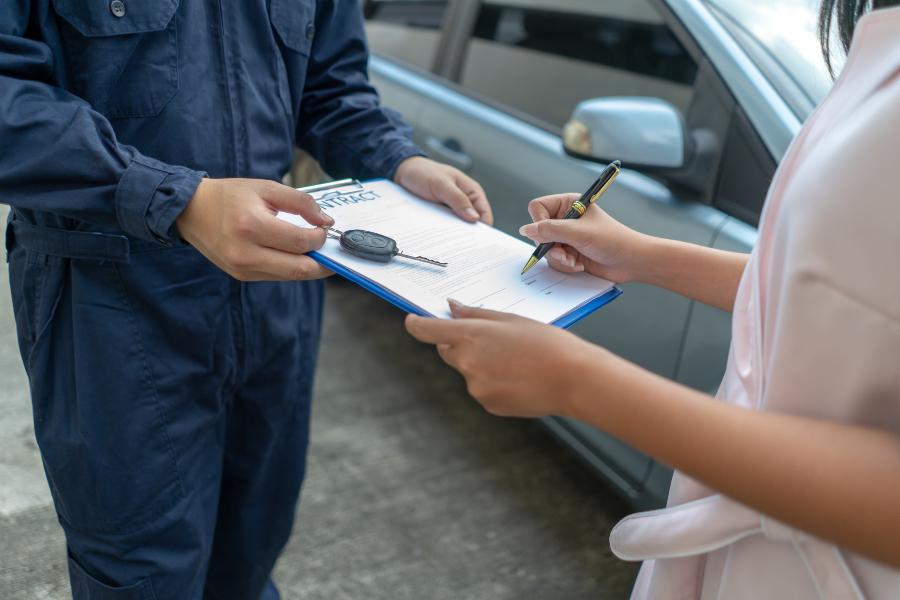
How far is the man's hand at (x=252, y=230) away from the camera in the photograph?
3.25ft

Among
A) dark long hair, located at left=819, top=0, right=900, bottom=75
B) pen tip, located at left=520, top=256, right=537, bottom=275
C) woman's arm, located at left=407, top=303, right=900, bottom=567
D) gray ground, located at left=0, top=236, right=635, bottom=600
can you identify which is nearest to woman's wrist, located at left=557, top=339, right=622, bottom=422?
woman's arm, located at left=407, top=303, right=900, bottom=567

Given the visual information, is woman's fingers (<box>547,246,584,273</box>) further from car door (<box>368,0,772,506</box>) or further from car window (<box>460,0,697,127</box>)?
car window (<box>460,0,697,127</box>)

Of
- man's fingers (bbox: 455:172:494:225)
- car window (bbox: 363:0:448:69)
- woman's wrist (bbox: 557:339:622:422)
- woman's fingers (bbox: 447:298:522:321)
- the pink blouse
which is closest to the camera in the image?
the pink blouse

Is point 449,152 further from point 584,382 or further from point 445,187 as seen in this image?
point 584,382

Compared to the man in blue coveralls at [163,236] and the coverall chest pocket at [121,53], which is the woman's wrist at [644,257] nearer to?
the man in blue coveralls at [163,236]

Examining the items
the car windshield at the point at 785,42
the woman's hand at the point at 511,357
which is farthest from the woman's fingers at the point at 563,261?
the car windshield at the point at 785,42

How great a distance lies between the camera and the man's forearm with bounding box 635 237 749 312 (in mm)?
1054

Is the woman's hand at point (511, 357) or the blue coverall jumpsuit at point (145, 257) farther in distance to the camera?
the blue coverall jumpsuit at point (145, 257)

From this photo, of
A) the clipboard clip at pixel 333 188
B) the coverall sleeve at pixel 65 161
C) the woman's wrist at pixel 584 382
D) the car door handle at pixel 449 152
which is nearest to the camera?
the woman's wrist at pixel 584 382

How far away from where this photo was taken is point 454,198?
1.30m

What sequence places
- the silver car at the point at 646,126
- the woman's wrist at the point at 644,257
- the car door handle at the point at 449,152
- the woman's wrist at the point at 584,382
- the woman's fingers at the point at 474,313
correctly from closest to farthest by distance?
the woman's wrist at the point at 584,382, the woman's fingers at the point at 474,313, the woman's wrist at the point at 644,257, the silver car at the point at 646,126, the car door handle at the point at 449,152

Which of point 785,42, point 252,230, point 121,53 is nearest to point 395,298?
point 252,230

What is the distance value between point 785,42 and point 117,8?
4.94 feet

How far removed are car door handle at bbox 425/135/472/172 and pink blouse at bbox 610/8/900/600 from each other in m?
1.54
